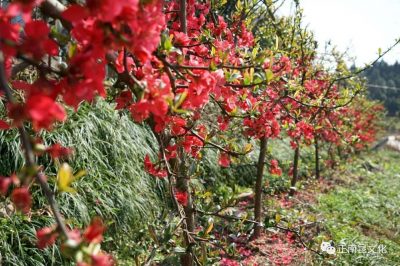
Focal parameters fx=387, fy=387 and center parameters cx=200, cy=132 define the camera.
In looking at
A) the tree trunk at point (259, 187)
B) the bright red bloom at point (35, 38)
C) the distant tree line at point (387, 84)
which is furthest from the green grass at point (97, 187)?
the distant tree line at point (387, 84)

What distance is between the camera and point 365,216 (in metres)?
5.65

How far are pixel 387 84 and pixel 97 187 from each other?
52.0 metres

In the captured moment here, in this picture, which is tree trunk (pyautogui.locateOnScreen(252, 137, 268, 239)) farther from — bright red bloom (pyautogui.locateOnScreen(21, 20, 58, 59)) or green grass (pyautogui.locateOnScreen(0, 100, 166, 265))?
bright red bloom (pyautogui.locateOnScreen(21, 20, 58, 59))

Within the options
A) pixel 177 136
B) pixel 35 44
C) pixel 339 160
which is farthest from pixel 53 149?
pixel 339 160

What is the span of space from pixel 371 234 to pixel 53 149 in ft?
16.4


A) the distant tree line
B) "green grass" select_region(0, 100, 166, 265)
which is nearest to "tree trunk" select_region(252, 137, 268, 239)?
"green grass" select_region(0, 100, 166, 265)

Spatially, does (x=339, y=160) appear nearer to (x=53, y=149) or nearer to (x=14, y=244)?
(x=14, y=244)

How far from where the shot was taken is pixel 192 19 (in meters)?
2.31

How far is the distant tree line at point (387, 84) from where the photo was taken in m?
42.9

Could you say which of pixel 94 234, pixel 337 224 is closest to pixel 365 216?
pixel 337 224

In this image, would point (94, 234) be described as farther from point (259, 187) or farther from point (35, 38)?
point (259, 187)

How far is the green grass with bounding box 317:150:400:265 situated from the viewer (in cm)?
399
